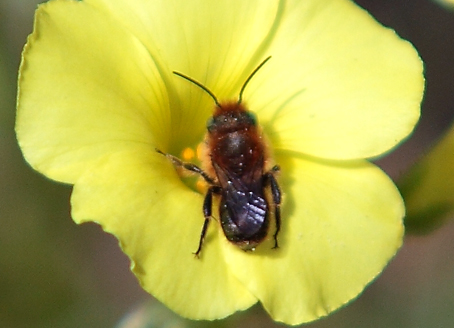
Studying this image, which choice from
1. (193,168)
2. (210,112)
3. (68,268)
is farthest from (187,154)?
(68,268)

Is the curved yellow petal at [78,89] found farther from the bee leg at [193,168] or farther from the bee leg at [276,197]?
the bee leg at [276,197]

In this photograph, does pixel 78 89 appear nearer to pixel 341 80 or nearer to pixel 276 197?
pixel 276 197

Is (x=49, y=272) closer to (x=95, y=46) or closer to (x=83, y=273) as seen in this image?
(x=83, y=273)

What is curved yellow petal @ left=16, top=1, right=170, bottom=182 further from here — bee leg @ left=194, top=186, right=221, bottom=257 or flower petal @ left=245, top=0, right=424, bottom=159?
flower petal @ left=245, top=0, right=424, bottom=159

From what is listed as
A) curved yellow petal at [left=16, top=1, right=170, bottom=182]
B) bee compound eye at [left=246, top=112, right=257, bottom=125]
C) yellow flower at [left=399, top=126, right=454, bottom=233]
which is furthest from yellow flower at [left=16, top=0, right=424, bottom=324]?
yellow flower at [left=399, top=126, right=454, bottom=233]

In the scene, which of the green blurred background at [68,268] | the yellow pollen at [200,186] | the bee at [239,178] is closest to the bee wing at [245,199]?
the bee at [239,178]

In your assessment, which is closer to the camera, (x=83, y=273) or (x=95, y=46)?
(x=95, y=46)

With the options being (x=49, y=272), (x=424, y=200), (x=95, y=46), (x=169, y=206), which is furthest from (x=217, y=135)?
(x=49, y=272)

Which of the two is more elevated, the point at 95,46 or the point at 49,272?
the point at 95,46
